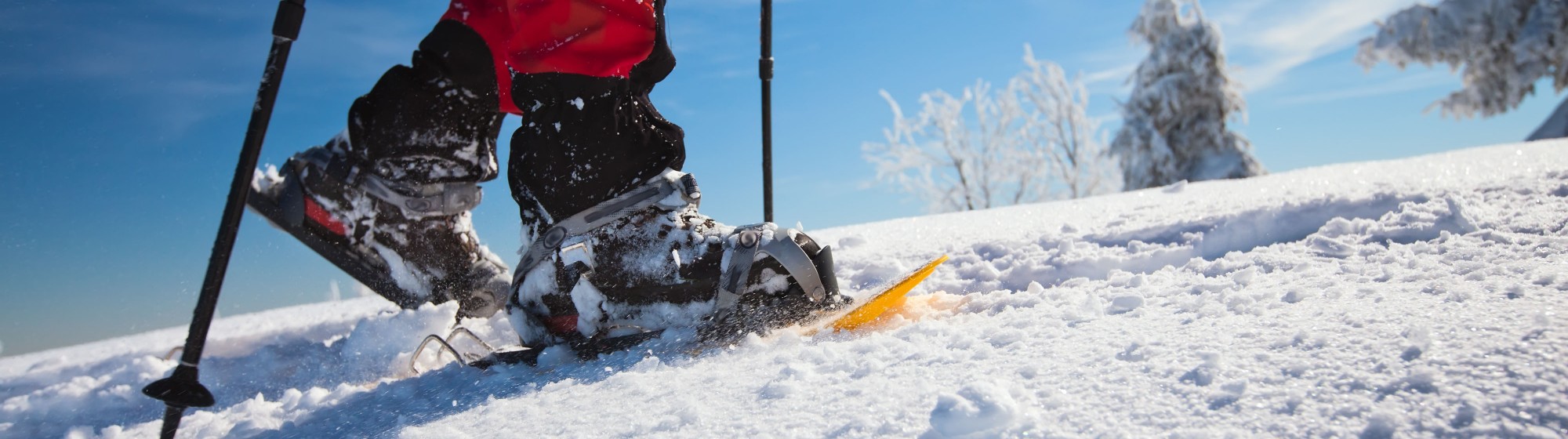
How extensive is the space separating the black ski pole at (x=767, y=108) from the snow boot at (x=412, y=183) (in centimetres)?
63

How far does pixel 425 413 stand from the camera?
866 mm

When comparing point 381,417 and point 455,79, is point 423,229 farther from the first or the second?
→ point 381,417

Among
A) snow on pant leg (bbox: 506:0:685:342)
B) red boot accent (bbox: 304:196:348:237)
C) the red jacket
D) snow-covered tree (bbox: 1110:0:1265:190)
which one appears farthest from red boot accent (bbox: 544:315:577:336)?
snow-covered tree (bbox: 1110:0:1265:190)

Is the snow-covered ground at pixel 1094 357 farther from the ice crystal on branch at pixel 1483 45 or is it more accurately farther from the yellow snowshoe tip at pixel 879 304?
the ice crystal on branch at pixel 1483 45

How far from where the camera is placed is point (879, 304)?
1125 mm

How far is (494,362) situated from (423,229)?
1.82ft

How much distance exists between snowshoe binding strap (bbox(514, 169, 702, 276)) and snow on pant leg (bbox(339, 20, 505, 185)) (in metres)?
0.40

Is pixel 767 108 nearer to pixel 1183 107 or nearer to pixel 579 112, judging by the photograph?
pixel 579 112

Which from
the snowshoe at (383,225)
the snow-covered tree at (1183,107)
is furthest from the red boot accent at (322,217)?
the snow-covered tree at (1183,107)

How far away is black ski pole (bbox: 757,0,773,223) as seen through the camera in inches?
72.9

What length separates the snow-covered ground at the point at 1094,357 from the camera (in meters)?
0.56

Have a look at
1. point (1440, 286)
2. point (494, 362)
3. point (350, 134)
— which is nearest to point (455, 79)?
point (350, 134)

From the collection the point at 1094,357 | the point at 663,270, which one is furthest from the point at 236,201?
the point at 1094,357

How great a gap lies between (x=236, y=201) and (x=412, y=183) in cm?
54
